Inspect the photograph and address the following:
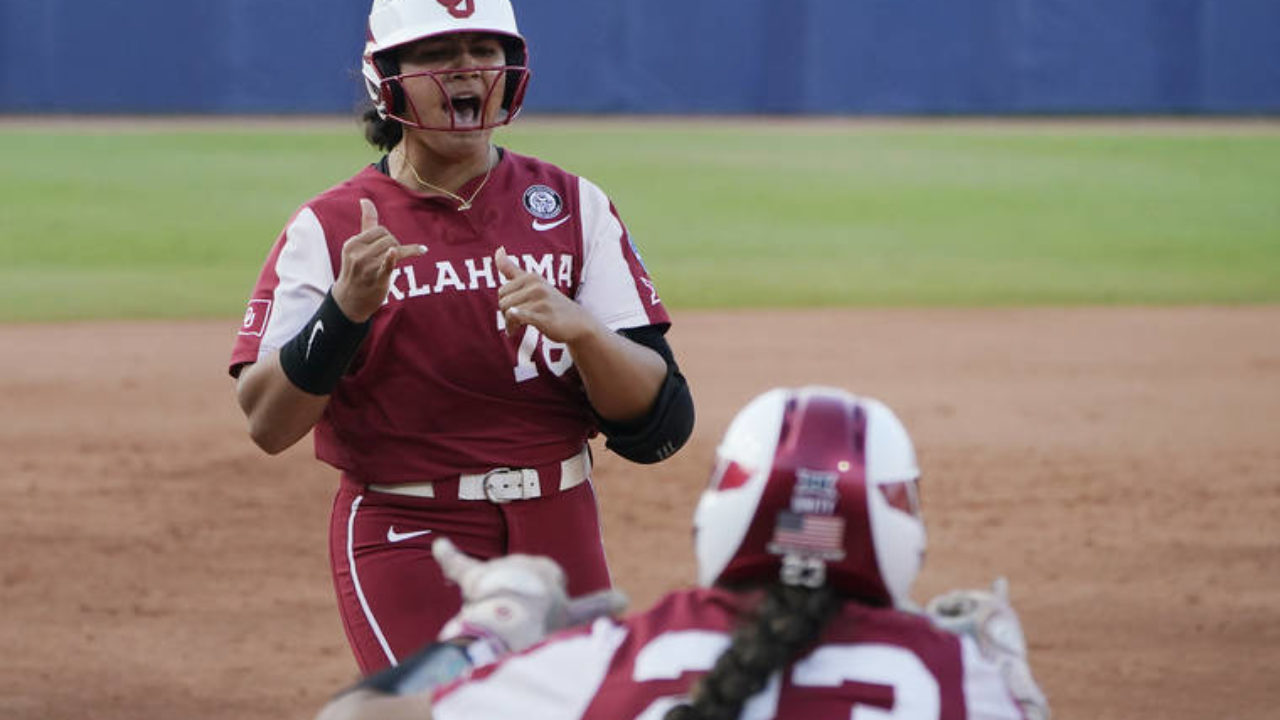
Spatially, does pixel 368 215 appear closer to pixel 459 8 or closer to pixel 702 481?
pixel 459 8

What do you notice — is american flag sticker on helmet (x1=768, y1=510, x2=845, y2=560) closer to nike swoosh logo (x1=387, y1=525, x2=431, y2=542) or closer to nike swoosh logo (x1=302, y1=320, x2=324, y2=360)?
nike swoosh logo (x1=302, y1=320, x2=324, y2=360)

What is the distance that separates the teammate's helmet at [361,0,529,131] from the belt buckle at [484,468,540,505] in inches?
25.2

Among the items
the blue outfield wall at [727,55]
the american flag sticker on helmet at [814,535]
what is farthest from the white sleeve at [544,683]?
the blue outfield wall at [727,55]

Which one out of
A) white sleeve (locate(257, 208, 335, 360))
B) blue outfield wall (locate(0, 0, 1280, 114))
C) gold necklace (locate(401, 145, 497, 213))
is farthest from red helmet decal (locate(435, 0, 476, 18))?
blue outfield wall (locate(0, 0, 1280, 114))

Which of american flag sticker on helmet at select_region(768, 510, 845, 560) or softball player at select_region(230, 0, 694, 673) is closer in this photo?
american flag sticker on helmet at select_region(768, 510, 845, 560)

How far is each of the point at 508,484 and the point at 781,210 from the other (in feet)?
44.3

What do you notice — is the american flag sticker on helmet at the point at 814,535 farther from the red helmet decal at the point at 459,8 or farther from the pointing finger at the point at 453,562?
the red helmet decal at the point at 459,8

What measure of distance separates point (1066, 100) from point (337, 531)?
851 inches

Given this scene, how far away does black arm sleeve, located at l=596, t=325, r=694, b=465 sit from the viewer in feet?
11.0

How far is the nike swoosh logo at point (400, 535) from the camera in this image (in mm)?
3396

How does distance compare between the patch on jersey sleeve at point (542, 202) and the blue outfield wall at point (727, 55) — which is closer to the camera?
the patch on jersey sleeve at point (542, 202)

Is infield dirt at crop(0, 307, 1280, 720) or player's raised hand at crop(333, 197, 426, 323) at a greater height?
player's raised hand at crop(333, 197, 426, 323)

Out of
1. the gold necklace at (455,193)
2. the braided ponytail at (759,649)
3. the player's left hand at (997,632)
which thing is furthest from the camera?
the gold necklace at (455,193)

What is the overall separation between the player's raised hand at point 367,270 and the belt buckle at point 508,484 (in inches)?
17.7
